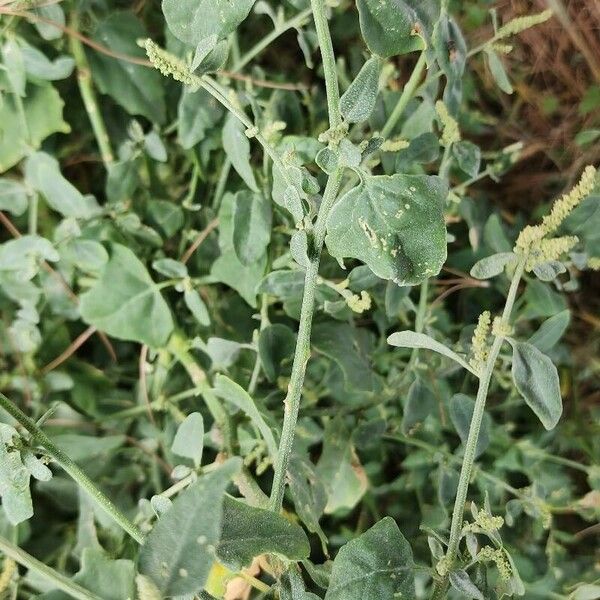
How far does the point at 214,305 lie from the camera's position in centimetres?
74

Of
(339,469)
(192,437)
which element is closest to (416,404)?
(339,469)

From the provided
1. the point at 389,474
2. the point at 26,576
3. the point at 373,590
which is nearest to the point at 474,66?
the point at 389,474

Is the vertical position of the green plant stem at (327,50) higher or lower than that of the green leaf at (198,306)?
higher

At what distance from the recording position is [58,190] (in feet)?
2.28

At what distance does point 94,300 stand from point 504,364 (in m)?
0.40

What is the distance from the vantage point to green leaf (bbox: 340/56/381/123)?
0.43 metres

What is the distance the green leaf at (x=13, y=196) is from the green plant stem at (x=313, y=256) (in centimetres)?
38

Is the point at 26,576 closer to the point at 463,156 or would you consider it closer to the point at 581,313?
the point at 463,156

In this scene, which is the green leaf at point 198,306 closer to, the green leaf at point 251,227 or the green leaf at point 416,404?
the green leaf at point 251,227

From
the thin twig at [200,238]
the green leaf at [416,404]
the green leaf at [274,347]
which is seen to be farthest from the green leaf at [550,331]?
the thin twig at [200,238]

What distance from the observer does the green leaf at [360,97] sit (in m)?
0.43

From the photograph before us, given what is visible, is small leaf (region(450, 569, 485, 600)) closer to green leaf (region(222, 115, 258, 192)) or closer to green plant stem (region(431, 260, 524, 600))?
green plant stem (region(431, 260, 524, 600))

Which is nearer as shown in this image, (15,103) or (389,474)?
(15,103)

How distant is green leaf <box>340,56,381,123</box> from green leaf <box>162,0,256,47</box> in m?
0.08
